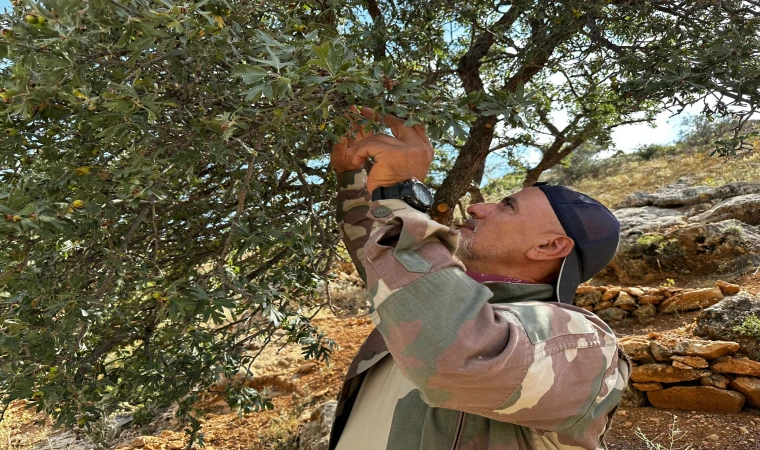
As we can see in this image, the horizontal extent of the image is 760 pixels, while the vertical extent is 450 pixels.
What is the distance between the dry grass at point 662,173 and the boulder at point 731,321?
28.8 ft

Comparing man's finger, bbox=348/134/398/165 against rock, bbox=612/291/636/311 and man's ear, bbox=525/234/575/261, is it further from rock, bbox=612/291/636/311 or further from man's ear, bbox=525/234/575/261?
rock, bbox=612/291/636/311

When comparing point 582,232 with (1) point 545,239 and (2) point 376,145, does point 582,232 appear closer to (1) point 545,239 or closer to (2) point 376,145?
(1) point 545,239

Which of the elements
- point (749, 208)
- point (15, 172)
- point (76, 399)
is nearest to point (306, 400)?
point (76, 399)

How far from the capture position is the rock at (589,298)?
7.82 m

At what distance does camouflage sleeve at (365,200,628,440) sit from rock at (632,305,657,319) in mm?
6657

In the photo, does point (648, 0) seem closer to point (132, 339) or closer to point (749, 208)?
point (132, 339)

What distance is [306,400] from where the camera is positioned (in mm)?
6922

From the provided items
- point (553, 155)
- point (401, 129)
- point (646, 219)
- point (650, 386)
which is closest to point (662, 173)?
point (646, 219)

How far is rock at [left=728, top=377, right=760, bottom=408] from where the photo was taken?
5.15 metres

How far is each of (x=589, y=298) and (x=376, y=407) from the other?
6.85 m

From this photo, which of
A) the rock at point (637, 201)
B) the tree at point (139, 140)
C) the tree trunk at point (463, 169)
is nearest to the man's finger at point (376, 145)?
the tree at point (139, 140)

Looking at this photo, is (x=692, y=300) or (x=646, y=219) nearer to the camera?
(x=692, y=300)

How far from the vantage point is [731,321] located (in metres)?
5.71

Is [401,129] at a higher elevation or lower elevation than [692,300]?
higher
